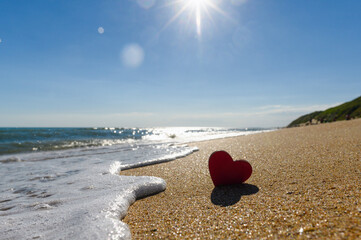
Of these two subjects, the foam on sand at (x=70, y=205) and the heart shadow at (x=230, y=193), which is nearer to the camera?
the foam on sand at (x=70, y=205)

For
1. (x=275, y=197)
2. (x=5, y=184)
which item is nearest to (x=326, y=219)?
(x=275, y=197)

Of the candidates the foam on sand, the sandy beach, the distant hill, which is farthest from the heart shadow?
the distant hill

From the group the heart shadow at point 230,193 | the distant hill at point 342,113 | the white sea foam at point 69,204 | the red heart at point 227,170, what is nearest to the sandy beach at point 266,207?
the heart shadow at point 230,193

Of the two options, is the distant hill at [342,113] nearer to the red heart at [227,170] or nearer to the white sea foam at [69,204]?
Result: the red heart at [227,170]

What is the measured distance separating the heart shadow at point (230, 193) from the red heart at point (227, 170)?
0.30 feet

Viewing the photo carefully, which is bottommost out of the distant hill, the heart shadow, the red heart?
the heart shadow

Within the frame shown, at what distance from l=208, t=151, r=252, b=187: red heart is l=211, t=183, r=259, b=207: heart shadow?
0.09 meters

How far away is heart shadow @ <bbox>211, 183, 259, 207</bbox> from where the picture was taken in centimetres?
275

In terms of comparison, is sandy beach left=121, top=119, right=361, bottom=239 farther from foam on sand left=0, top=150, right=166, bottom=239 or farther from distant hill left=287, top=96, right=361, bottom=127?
distant hill left=287, top=96, right=361, bottom=127

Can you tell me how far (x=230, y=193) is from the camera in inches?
121

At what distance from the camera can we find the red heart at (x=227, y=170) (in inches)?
133

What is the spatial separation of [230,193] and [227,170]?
387mm

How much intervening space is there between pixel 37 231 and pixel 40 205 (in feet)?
3.21

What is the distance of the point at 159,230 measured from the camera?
2.17m
